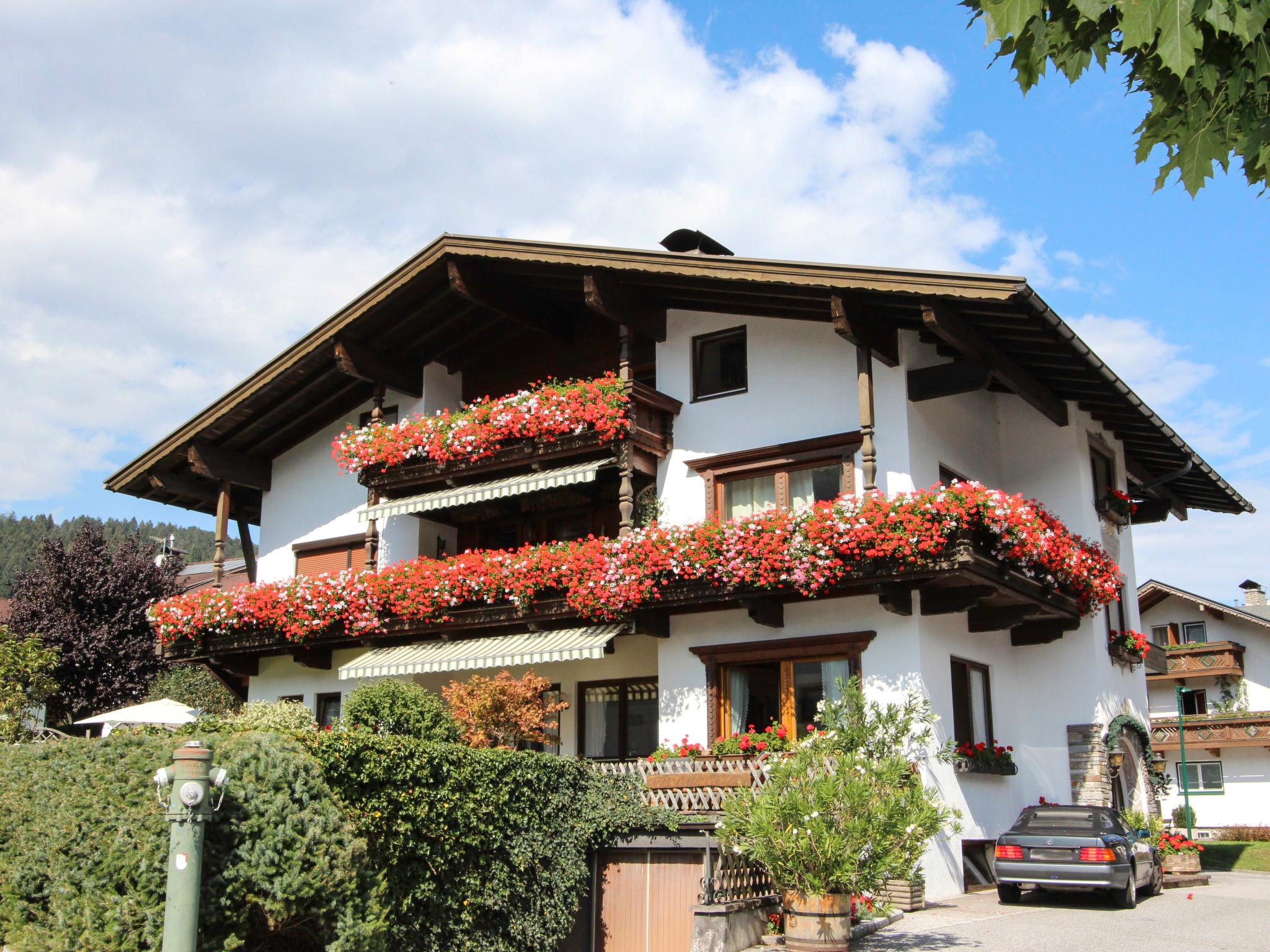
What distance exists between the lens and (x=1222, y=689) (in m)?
47.1

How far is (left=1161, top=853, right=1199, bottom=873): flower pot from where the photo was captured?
22906 mm

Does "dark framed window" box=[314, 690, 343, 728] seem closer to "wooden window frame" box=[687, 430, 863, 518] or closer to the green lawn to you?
"wooden window frame" box=[687, 430, 863, 518]

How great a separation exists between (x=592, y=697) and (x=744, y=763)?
511 cm

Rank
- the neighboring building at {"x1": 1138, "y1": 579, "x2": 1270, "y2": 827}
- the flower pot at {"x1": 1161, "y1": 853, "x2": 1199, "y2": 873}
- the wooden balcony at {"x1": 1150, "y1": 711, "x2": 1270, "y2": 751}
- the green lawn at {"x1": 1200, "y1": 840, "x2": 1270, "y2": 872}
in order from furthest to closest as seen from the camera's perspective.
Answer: the neighboring building at {"x1": 1138, "y1": 579, "x2": 1270, "y2": 827} → the wooden balcony at {"x1": 1150, "y1": 711, "x2": 1270, "y2": 751} → the green lawn at {"x1": 1200, "y1": 840, "x2": 1270, "y2": 872} → the flower pot at {"x1": 1161, "y1": 853, "x2": 1199, "y2": 873}

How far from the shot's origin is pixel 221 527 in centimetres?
2620

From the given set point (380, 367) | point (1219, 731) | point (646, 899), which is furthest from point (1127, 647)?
point (1219, 731)

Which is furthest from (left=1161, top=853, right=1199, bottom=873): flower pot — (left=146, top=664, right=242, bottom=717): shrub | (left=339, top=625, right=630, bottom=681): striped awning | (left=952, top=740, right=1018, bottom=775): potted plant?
(left=146, top=664, right=242, bottom=717): shrub

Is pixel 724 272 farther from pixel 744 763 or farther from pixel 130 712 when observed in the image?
pixel 130 712

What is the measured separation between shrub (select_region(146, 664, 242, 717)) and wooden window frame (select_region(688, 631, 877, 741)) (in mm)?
13690

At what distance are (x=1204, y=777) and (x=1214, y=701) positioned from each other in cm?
320

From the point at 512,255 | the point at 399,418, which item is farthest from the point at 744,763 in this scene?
the point at 399,418

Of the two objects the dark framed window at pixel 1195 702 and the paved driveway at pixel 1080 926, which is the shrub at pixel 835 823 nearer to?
the paved driveway at pixel 1080 926

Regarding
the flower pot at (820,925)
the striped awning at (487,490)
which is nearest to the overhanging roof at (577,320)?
the striped awning at (487,490)

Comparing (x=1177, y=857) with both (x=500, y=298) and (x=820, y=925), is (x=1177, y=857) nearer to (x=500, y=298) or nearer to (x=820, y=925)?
(x=820, y=925)
